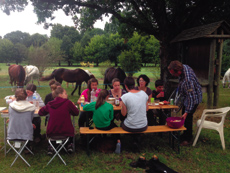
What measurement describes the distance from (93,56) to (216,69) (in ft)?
99.4

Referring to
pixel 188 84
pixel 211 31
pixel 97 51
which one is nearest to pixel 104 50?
pixel 97 51

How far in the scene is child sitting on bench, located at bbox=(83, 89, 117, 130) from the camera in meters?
3.69

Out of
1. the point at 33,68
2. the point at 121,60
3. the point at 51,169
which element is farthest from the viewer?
the point at 121,60

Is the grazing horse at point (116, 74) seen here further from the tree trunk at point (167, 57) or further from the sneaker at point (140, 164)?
the sneaker at point (140, 164)

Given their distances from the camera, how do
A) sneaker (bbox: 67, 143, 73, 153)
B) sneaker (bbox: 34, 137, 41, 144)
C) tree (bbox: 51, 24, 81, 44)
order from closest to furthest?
sneaker (bbox: 67, 143, 73, 153)
sneaker (bbox: 34, 137, 41, 144)
tree (bbox: 51, 24, 81, 44)

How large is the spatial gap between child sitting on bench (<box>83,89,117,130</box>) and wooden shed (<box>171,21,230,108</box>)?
4.06 metres

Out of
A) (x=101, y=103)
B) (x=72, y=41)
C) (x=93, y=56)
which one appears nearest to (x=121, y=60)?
(x=101, y=103)

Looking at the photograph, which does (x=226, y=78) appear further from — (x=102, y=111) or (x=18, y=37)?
(x=18, y=37)

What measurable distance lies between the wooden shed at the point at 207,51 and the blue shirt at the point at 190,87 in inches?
100

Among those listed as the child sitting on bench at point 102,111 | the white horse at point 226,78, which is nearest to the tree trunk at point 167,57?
the child sitting on bench at point 102,111

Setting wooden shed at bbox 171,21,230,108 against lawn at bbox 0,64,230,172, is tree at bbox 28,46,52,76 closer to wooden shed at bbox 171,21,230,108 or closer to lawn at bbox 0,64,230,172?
wooden shed at bbox 171,21,230,108

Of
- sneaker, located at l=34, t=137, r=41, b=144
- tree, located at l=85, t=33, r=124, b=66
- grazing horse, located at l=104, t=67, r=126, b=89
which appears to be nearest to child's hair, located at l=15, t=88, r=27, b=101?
sneaker, located at l=34, t=137, r=41, b=144

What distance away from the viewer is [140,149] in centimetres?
420

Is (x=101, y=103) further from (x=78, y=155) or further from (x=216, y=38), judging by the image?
(x=216, y=38)
